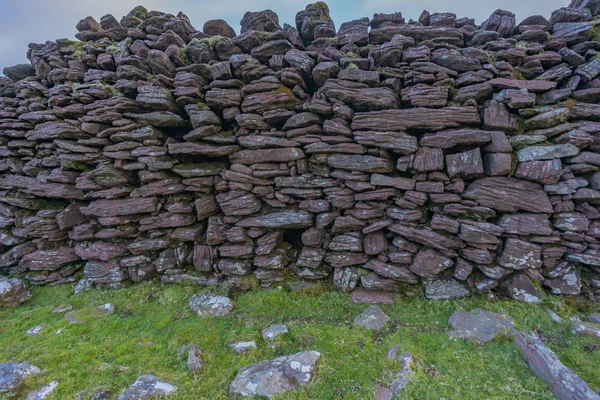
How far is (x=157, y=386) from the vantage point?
440cm

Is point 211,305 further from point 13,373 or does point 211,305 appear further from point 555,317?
point 555,317

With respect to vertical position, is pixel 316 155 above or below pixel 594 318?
above

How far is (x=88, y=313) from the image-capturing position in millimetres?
6852

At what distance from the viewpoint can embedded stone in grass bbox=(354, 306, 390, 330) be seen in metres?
5.93

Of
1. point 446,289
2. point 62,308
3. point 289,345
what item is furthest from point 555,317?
point 62,308

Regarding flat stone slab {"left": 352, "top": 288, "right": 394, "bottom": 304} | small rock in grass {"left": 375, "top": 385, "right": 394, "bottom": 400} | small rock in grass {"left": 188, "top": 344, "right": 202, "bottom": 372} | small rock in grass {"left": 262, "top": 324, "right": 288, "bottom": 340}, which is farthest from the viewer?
flat stone slab {"left": 352, "top": 288, "right": 394, "bottom": 304}

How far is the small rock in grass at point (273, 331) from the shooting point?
18.4 feet

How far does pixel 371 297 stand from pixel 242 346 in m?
Answer: 3.84

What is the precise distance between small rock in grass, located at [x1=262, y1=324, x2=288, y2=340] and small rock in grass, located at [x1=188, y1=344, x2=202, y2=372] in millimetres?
1435

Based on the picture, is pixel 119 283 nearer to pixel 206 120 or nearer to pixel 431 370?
pixel 206 120

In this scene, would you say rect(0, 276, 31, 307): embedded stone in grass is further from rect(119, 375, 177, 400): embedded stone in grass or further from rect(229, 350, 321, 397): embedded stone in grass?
rect(229, 350, 321, 397): embedded stone in grass

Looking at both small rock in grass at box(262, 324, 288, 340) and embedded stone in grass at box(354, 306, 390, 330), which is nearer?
small rock in grass at box(262, 324, 288, 340)

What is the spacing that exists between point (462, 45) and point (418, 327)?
368 inches

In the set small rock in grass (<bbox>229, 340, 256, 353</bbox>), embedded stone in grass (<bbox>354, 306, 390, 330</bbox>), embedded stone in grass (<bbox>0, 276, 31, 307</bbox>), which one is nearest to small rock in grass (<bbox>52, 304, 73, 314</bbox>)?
embedded stone in grass (<bbox>0, 276, 31, 307</bbox>)
